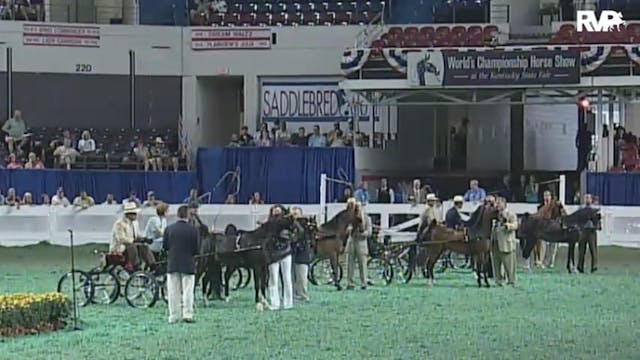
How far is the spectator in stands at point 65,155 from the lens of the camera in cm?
3966

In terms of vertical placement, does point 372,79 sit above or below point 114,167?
above

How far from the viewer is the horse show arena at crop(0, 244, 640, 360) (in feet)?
52.2

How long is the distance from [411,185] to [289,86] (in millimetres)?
7008

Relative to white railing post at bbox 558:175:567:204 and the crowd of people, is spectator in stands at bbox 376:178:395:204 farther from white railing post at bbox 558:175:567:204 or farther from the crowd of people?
white railing post at bbox 558:175:567:204

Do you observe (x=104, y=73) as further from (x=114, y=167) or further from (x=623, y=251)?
(x=623, y=251)

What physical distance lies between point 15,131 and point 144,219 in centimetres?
779

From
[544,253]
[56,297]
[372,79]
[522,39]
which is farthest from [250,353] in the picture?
[522,39]

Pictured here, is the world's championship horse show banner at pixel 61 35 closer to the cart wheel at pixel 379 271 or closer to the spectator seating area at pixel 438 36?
the spectator seating area at pixel 438 36

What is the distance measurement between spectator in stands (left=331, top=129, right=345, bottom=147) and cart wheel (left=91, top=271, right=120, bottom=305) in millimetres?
17690

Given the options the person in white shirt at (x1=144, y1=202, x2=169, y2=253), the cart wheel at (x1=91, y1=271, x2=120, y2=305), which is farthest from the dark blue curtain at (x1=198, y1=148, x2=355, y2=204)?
the cart wheel at (x1=91, y1=271, x2=120, y2=305)

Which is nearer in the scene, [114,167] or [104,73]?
[114,167]

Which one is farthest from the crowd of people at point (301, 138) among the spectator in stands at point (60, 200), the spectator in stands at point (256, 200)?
the spectator in stands at point (60, 200)

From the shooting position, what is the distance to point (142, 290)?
21.6 metres

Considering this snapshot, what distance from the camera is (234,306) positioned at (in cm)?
2170
